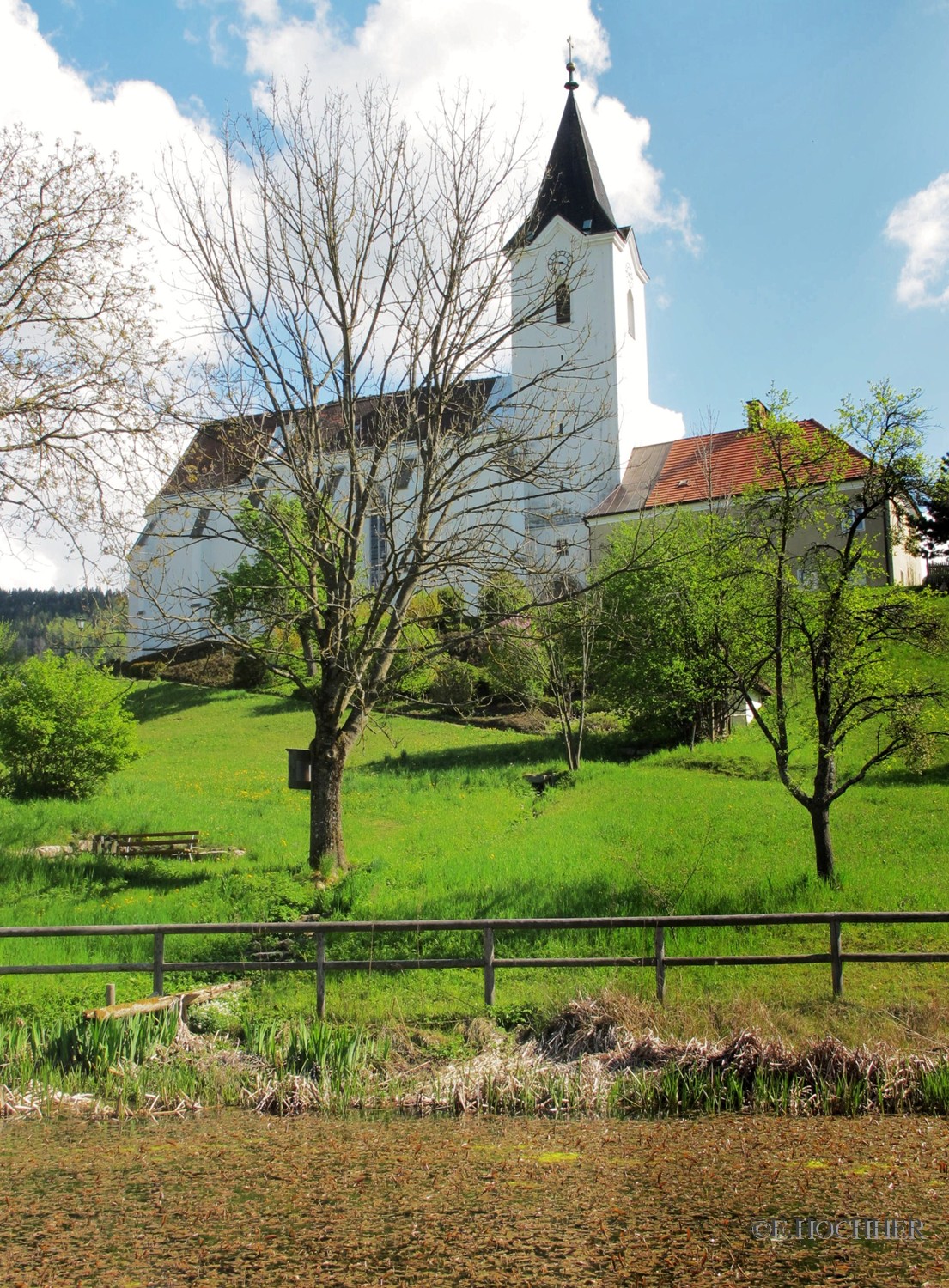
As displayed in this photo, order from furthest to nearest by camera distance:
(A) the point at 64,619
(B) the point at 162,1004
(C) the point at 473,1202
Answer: (A) the point at 64,619 → (B) the point at 162,1004 → (C) the point at 473,1202

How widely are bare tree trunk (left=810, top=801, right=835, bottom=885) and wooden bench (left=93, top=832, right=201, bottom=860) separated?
35.2 ft

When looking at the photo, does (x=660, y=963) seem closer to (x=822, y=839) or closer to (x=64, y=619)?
(x=822, y=839)

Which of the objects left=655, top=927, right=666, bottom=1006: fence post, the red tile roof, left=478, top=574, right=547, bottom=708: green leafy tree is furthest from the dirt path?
the red tile roof

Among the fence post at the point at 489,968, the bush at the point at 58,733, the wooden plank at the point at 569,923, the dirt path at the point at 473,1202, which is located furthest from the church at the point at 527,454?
the dirt path at the point at 473,1202

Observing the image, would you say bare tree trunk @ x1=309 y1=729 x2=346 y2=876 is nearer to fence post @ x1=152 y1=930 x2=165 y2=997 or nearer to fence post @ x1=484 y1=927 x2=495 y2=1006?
fence post @ x1=152 y1=930 x2=165 y2=997

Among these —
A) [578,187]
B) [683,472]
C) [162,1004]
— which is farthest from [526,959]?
[578,187]

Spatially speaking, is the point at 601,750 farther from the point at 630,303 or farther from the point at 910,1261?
the point at 630,303

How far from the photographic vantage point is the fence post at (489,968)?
10.0 metres

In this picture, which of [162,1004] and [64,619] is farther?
[64,619]

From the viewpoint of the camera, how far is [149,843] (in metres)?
19.2

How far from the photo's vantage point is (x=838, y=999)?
32.1 ft

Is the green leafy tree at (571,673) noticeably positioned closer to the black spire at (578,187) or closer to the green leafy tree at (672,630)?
the green leafy tree at (672,630)

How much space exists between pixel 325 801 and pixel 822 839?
7315mm

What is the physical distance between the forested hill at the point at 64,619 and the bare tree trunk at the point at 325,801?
343cm
